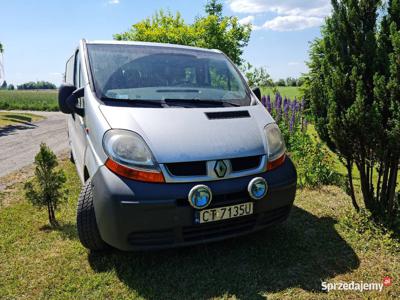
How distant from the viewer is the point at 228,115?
10.3 feet

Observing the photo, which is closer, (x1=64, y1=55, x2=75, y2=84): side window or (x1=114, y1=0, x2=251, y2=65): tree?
(x1=64, y1=55, x2=75, y2=84): side window

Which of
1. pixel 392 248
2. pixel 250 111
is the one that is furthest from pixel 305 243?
pixel 250 111

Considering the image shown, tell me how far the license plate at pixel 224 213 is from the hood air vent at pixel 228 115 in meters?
0.82

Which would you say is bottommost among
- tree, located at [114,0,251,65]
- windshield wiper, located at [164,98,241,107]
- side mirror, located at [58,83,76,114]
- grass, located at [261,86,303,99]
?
windshield wiper, located at [164,98,241,107]

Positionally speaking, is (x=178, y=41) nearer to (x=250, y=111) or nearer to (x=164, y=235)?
(x=250, y=111)

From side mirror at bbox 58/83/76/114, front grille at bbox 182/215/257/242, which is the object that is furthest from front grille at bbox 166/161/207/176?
side mirror at bbox 58/83/76/114

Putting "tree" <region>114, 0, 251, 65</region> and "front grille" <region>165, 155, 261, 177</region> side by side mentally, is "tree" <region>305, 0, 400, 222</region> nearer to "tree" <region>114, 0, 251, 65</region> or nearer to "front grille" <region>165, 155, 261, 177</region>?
"front grille" <region>165, 155, 261, 177</region>

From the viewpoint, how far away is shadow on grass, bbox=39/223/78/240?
3734 mm

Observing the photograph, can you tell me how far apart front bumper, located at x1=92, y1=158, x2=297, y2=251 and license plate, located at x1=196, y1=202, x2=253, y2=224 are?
0.13 ft

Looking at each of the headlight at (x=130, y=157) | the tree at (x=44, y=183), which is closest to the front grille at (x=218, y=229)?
the headlight at (x=130, y=157)

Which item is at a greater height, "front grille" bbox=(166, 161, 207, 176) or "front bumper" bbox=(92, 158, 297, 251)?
"front grille" bbox=(166, 161, 207, 176)

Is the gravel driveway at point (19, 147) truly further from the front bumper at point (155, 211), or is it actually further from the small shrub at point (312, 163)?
the small shrub at point (312, 163)

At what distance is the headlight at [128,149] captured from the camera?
261 cm

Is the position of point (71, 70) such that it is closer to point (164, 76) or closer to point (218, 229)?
point (164, 76)
